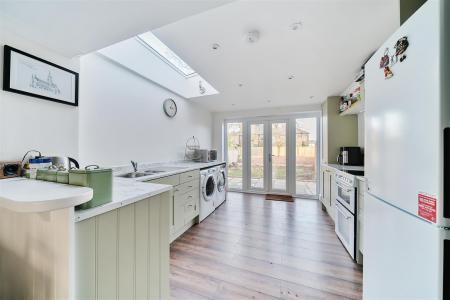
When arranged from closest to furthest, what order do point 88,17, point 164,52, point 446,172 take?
1. point 446,172
2. point 88,17
3. point 164,52

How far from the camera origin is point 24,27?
1.17 metres

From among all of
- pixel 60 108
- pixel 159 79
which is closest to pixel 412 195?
pixel 60 108

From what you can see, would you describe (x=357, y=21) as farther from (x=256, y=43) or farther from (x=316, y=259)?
(x=316, y=259)

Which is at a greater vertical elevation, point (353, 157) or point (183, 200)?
point (353, 157)

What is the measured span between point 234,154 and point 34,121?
398 cm

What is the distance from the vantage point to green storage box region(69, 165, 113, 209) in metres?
0.72

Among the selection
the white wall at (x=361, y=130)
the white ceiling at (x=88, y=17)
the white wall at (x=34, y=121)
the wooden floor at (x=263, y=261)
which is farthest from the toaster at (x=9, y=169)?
the white wall at (x=361, y=130)

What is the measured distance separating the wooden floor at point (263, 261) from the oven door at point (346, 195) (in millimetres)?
558

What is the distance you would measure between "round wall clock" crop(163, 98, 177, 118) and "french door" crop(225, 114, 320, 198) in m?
2.05

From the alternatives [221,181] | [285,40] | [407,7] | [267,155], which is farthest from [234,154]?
[407,7]

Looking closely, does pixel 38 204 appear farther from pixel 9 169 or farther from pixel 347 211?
pixel 347 211

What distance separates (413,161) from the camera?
0.75 metres

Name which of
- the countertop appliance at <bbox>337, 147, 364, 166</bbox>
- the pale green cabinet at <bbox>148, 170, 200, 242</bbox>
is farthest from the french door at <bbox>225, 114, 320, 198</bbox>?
the pale green cabinet at <bbox>148, 170, 200, 242</bbox>

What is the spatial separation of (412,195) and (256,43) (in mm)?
1708
